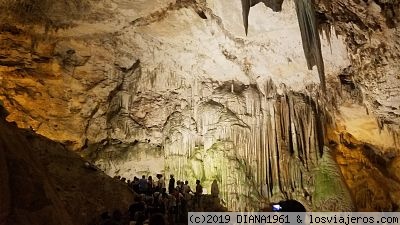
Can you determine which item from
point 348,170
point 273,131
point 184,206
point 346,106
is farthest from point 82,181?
point 348,170

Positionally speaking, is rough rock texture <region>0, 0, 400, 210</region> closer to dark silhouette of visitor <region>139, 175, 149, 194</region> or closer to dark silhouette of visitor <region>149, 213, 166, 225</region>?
dark silhouette of visitor <region>139, 175, 149, 194</region>

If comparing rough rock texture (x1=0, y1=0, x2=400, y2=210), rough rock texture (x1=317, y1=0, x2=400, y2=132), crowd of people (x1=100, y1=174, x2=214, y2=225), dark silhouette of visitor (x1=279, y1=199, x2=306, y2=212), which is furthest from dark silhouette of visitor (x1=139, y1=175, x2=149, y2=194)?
rough rock texture (x1=317, y1=0, x2=400, y2=132)

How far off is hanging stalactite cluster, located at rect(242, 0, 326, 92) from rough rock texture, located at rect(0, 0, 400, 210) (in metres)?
0.86

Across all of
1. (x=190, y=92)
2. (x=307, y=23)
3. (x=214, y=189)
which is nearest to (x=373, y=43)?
(x=307, y=23)

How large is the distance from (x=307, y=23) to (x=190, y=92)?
4069 millimetres

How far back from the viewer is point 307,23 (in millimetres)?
8367

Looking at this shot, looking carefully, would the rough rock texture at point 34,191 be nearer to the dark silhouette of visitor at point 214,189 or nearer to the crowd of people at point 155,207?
the crowd of people at point 155,207

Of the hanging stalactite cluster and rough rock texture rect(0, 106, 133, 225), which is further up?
the hanging stalactite cluster

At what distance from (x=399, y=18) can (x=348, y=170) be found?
5.27 metres

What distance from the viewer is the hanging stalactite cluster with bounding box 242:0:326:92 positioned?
8.17 metres

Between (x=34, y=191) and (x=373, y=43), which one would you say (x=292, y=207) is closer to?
(x=34, y=191)

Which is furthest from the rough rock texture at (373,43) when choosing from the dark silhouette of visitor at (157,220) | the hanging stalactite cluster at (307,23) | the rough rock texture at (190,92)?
the dark silhouette of visitor at (157,220)

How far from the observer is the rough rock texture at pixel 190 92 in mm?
9820

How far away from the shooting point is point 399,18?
848 centimetres
